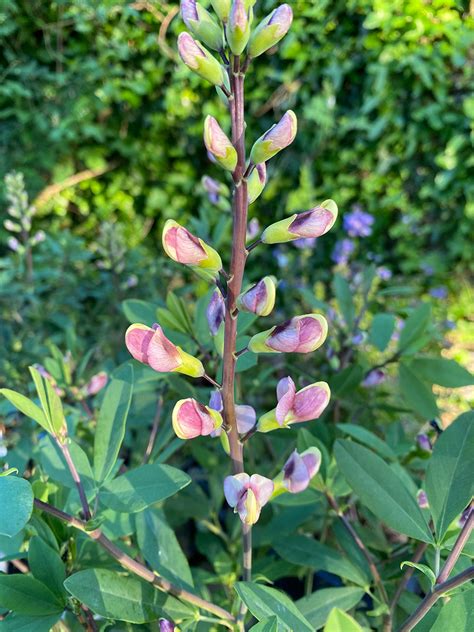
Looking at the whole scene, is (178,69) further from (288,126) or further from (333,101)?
(288,126)

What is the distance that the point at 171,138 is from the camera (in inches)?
120

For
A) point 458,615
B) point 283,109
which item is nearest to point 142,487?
point 458,615

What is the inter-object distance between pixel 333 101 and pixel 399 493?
241 cm

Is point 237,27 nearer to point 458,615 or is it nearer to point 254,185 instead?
point 254,185

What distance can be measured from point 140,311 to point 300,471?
456 mm

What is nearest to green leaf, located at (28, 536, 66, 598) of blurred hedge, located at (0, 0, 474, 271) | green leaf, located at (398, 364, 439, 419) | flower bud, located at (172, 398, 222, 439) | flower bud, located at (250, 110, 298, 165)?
flower bud, located at (172, 398, 222, 439)

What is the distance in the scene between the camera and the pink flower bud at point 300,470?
1.66 feet

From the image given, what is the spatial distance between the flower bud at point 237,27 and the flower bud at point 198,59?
27 millimetres

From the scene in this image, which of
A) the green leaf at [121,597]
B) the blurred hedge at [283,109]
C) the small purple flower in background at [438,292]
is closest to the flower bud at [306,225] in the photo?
the green leaf at [121,597]

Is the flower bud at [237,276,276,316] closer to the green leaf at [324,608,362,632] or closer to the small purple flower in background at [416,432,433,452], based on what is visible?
the green leaf at [324,608,362,632]

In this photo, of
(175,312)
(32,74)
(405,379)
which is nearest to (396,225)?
(32,74)

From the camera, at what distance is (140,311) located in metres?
0.88

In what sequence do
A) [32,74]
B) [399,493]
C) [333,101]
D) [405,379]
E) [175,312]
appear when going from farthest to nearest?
[333,101] < [32,74] < [405,379] < [175,312] < [399,493]

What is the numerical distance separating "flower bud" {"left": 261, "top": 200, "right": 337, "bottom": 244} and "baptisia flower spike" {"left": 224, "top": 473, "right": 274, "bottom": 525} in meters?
0.22
